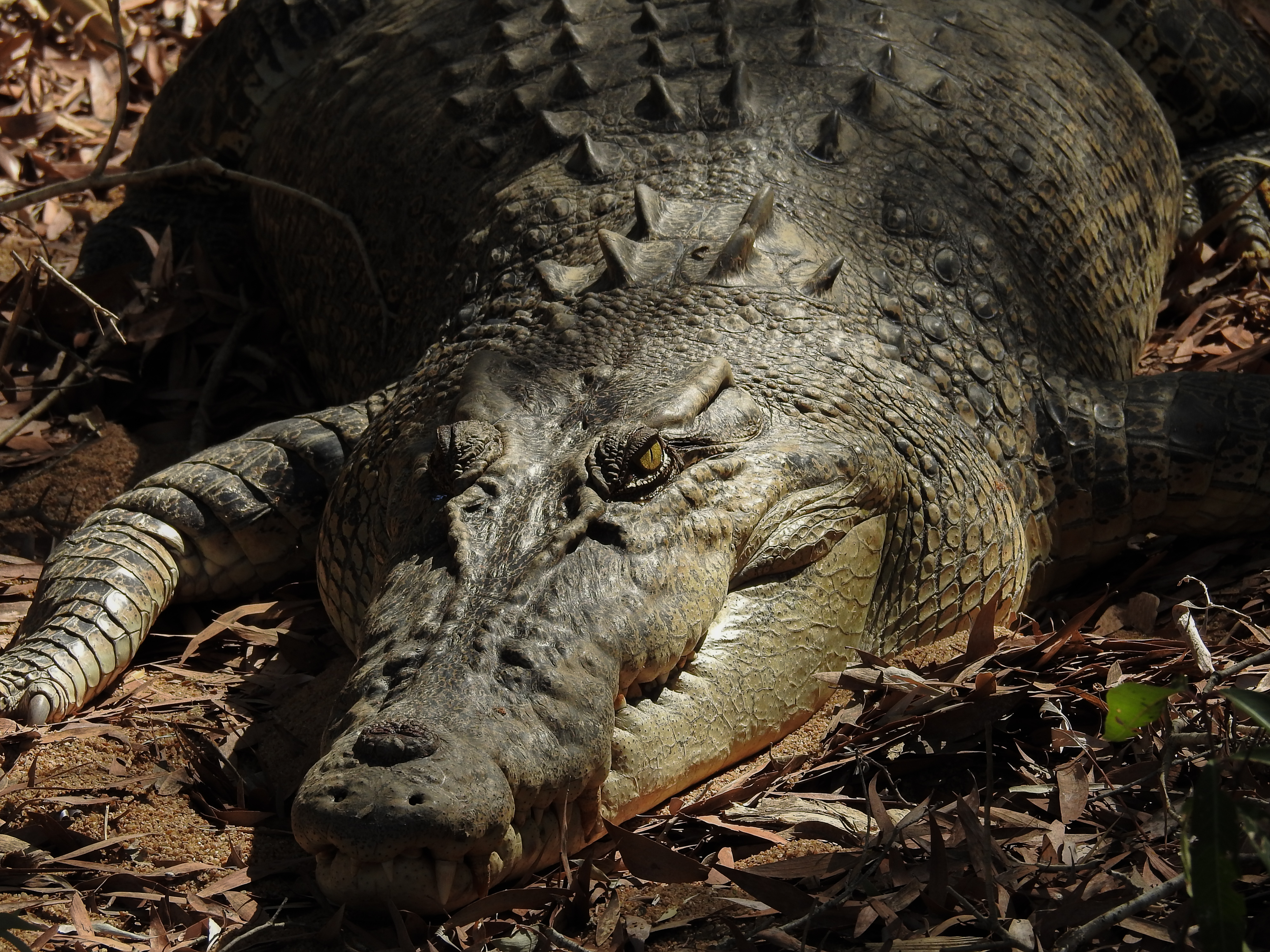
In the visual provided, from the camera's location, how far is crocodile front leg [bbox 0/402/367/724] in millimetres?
3510

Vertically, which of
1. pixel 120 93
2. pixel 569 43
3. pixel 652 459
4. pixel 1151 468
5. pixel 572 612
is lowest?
pixel 1151 468

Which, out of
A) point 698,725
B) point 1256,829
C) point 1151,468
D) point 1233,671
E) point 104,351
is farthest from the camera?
point 104,351

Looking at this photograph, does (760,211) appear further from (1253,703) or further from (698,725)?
(1253,703)

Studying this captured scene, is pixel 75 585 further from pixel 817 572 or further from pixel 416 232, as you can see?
pixel 817 572

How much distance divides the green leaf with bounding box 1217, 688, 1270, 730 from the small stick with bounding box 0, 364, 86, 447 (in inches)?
156

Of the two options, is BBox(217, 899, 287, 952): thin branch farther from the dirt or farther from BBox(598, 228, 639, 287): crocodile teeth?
the dirt

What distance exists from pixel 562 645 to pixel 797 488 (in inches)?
29.6

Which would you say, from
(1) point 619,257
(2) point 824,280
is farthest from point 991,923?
(1) point 619,257

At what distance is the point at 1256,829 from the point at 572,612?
4.04 ft

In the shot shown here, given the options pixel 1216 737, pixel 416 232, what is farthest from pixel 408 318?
pixel 1216 737

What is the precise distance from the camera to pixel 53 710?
10.5 feet

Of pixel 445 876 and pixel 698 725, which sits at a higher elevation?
pixel 445 876

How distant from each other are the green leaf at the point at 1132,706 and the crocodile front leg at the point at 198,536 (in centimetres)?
242

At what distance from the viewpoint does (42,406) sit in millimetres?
4539
